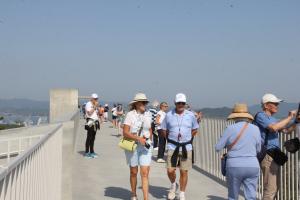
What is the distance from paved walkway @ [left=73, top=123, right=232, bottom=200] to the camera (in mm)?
9000

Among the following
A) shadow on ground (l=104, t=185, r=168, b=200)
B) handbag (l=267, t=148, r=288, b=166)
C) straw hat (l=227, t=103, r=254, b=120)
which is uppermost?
straw hat (l=227, t=103, r=254, b=120)

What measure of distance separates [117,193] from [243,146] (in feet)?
12.0

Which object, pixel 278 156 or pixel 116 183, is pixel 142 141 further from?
pixel 116 183

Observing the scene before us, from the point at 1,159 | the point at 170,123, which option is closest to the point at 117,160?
the point at 1,159

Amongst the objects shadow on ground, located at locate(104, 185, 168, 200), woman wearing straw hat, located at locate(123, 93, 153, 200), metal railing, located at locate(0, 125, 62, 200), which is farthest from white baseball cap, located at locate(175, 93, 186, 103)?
metal railing, located at locate(0, 125, 62, 200)

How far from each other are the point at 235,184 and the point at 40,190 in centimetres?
247

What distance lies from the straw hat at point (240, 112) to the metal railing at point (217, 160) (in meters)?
1.22

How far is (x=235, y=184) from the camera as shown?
614 centimetres

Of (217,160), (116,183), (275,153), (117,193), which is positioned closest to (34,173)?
(275,153)

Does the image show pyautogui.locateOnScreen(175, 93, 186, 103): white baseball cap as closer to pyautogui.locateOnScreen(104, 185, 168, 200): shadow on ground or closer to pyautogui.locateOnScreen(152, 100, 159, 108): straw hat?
pyautogui.locateOnScreen(104, 185, 168, 200): shadow on ground

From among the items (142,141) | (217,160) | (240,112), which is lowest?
(217,160)

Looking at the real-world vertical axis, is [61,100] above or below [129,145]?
above

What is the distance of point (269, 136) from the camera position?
6652 millimetres

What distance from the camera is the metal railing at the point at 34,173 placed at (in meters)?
3.16
